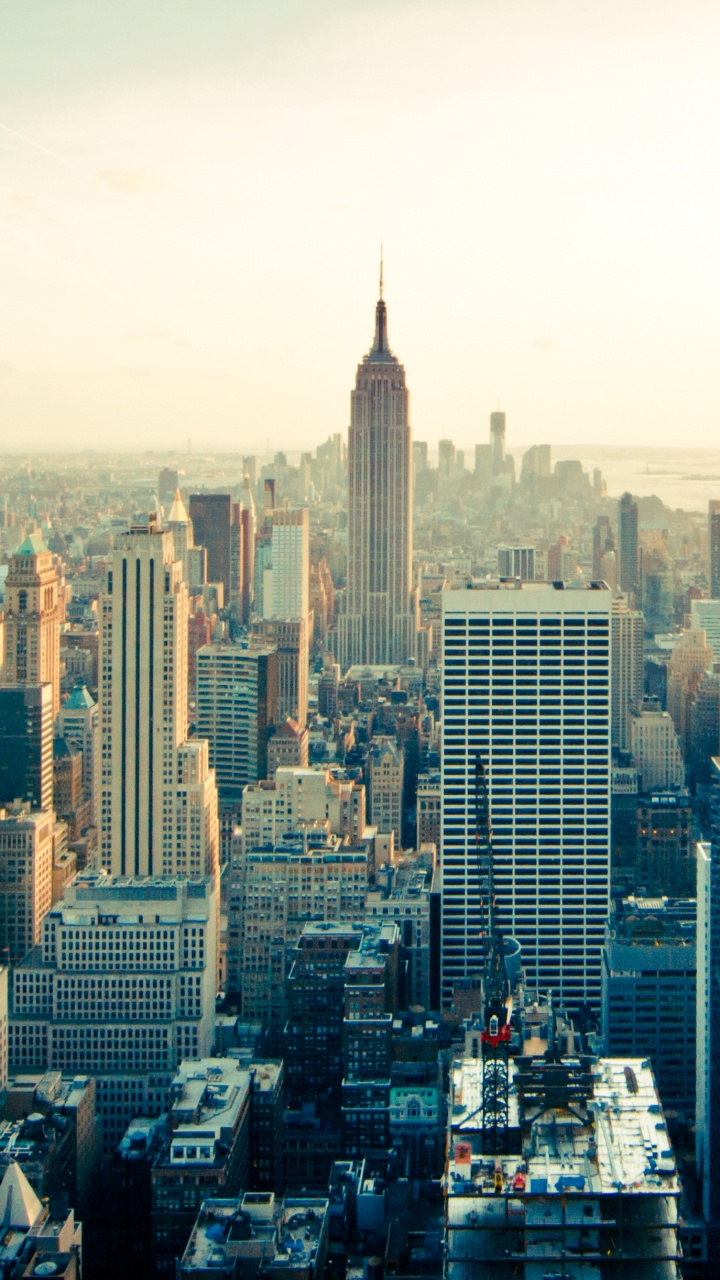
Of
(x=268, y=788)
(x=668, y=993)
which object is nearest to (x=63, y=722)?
(x=268, y=788)

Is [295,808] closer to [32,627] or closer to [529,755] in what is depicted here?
[529,755]

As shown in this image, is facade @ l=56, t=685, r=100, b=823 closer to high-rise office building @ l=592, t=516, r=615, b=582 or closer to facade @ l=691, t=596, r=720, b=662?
high-rise office building @ l=592, t=516, r=615, b=582

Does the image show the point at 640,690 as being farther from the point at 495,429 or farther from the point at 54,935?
the point at 54,935

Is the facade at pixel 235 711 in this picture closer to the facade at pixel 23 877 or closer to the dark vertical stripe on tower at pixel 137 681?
the dark vertical stripe on tower at pixel 137 681

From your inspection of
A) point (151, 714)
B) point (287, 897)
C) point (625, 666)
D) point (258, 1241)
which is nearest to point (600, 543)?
point (625, 666)

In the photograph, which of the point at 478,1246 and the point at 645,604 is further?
the point at 645,604

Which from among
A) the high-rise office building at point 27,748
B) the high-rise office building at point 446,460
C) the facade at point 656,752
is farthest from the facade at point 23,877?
the facade at point 656,752
